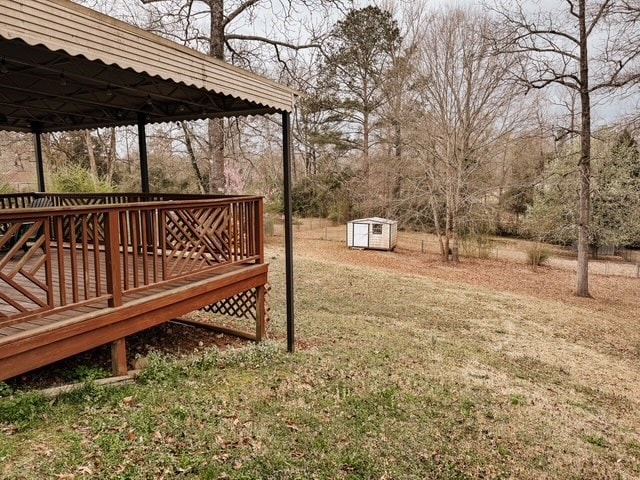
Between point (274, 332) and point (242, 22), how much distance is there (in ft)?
27.9

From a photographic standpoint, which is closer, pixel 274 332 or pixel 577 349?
pixel 274 332

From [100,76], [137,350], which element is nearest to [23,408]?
[137,350]

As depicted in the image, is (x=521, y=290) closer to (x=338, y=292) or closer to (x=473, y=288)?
(x=473, y=288)

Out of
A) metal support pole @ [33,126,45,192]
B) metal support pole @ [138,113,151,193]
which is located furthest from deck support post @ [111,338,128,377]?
metal support pole @ [33,126,45,192]

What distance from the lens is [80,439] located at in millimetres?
2684

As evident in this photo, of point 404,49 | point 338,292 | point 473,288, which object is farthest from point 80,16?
point 404,49

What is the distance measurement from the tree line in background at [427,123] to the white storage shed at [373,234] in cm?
127

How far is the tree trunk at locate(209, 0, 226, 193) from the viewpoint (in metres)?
9.83

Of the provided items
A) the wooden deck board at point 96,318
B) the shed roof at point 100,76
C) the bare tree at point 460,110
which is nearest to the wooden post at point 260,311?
the wooden deck board at point 96,318

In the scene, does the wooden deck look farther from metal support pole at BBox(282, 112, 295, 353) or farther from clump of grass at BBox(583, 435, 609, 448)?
clump of grass at BBox(583, 435, 609, 448)

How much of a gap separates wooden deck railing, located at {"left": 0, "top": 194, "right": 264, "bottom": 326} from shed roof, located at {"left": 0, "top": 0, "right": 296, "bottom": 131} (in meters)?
1.13

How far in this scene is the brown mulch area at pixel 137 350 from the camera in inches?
148

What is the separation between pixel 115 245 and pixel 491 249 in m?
17.6

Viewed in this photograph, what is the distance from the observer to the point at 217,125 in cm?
1016
